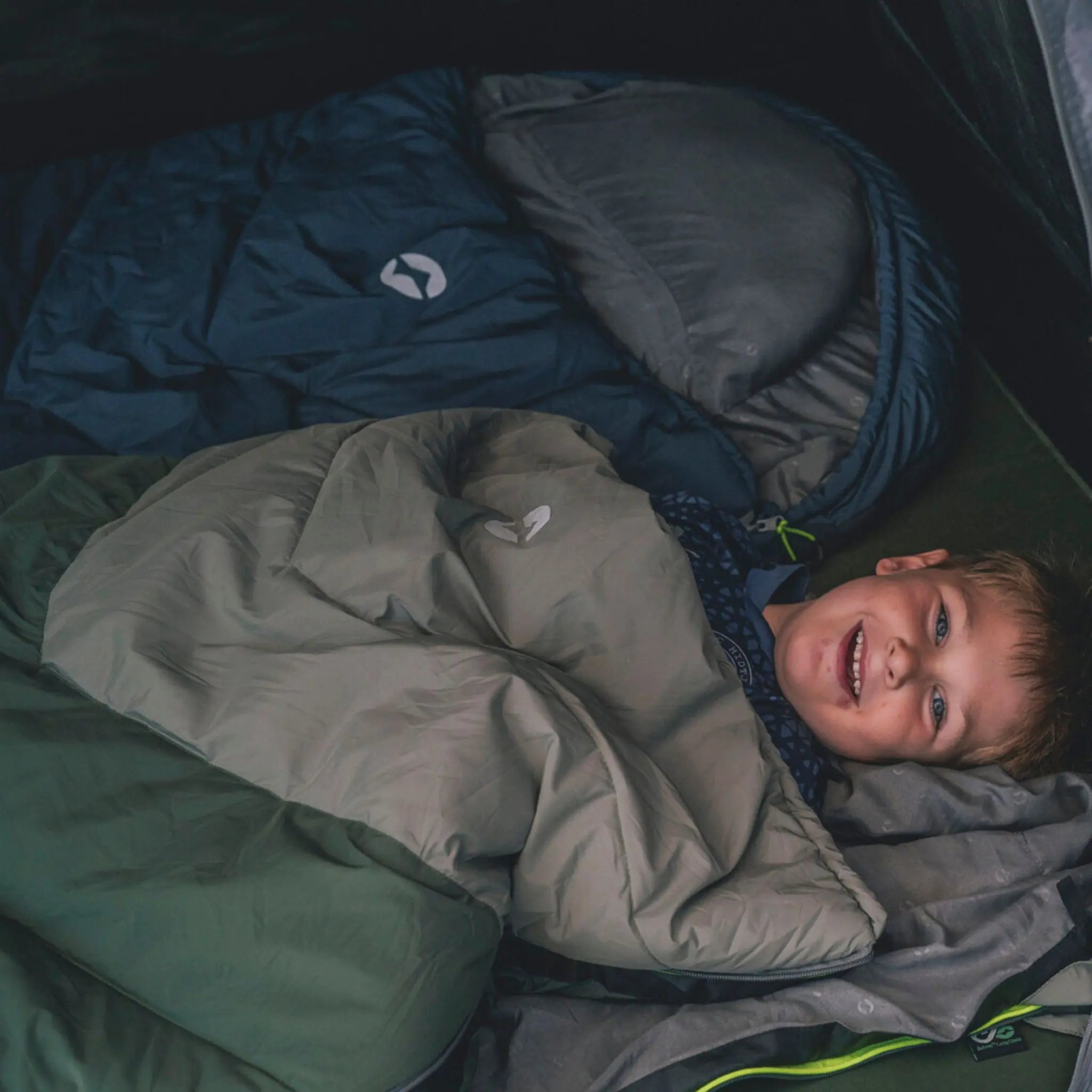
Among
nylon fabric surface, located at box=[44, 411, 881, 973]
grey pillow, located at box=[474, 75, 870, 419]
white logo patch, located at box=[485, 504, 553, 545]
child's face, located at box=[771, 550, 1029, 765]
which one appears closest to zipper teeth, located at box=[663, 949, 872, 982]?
nylon fabric surface, located at box=[44, 411, 881, 973]

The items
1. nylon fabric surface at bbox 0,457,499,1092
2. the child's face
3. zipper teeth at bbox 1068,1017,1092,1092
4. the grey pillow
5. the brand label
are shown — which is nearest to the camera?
nylon fabric surface at bbox 0,457,499,1092

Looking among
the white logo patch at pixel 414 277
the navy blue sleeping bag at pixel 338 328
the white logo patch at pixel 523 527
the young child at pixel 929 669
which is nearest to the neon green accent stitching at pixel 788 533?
the navy blue sleeping bag at pixel 338 328

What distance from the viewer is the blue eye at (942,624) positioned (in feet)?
4.07

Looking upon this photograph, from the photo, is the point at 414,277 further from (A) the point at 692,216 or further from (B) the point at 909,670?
(B) the point at 909,670

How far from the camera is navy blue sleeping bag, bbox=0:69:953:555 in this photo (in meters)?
1.41

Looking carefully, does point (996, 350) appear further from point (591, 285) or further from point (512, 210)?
point (512, 210)

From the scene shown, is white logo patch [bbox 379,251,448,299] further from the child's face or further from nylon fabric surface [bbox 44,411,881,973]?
the child's face

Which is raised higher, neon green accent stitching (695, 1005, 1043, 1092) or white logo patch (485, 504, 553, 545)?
white logo patch (485, 504, 553, 545)

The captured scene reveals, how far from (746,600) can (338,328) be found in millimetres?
581

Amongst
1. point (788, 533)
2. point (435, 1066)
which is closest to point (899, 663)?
point (788, 533)

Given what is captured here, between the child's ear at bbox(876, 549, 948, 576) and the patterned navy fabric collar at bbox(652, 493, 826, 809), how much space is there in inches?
3.5

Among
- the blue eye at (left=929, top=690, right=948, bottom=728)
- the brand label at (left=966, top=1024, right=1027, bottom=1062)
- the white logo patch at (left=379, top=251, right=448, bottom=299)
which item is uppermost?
the white logo patch at (left=379, top=251, right=448, bottom=299)

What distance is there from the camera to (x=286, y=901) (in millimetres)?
897

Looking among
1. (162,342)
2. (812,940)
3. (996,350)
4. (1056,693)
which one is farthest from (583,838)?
(996,350)
